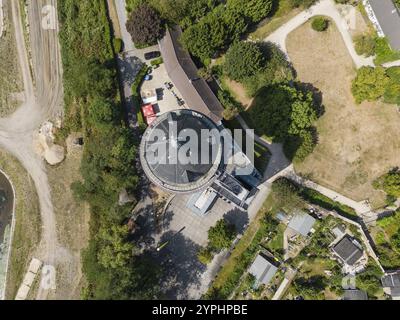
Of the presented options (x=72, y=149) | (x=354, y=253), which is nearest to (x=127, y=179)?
(x=72, y=149)

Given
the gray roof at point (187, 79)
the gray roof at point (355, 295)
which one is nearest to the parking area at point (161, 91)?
the gray roof at point (187, 79)

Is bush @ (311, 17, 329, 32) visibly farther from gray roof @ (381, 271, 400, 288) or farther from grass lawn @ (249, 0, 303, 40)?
gray roof @ (381, 271, 400, 288)

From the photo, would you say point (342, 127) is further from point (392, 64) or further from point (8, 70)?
point (8, 70)

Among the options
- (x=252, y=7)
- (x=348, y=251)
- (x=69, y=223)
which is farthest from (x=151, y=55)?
(x=348, y=251)

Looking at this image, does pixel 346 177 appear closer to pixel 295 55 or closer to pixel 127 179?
pixel 295 55

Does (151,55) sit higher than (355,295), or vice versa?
(151,55)

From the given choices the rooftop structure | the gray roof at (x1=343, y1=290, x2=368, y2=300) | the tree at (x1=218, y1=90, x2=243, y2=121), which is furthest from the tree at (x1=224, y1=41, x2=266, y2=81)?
the gray roof at (x1=343, y1=290, x2=368, y2=300)

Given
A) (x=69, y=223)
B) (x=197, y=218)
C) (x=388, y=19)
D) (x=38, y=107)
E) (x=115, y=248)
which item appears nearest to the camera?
(x=115, y=248)
